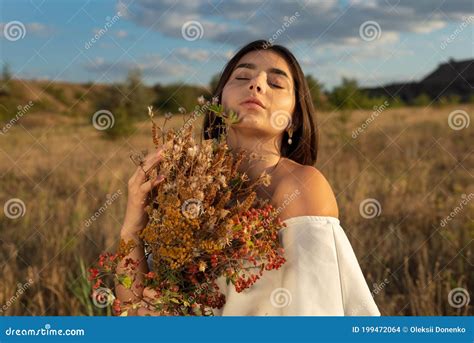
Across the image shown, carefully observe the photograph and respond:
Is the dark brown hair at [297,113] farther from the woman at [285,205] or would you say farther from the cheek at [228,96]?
the cheek at [228,96]

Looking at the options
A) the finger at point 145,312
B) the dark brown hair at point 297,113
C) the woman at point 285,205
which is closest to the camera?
the woman at point 285,205

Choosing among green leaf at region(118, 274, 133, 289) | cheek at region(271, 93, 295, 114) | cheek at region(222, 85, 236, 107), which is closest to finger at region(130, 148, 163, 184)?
green leaf at region(118, 274, 133, 289)

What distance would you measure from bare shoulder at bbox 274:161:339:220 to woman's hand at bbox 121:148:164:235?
421mm

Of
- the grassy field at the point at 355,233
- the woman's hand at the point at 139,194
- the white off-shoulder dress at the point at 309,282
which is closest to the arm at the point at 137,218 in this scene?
the woman's hand at the point at 139,194

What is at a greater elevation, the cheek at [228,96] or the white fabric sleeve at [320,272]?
the cheek at [228,96]

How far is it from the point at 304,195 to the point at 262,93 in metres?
0.42

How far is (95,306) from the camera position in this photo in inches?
144

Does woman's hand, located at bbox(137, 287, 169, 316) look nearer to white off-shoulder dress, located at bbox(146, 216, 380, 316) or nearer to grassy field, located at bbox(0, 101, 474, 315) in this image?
white off-shoulder dress, located at bbox(146, 216, 380, 316)

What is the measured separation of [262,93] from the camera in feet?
7.29

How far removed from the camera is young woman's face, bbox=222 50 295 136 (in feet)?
7.21

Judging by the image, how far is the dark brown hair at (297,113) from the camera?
240 cm

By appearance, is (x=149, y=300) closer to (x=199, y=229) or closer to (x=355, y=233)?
(x=199, y=229)

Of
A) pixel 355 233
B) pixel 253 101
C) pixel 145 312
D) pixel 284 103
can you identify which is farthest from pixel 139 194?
pixel 355 233

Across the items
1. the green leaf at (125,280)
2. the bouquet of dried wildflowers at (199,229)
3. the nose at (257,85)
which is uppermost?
the nose at (257,85)
